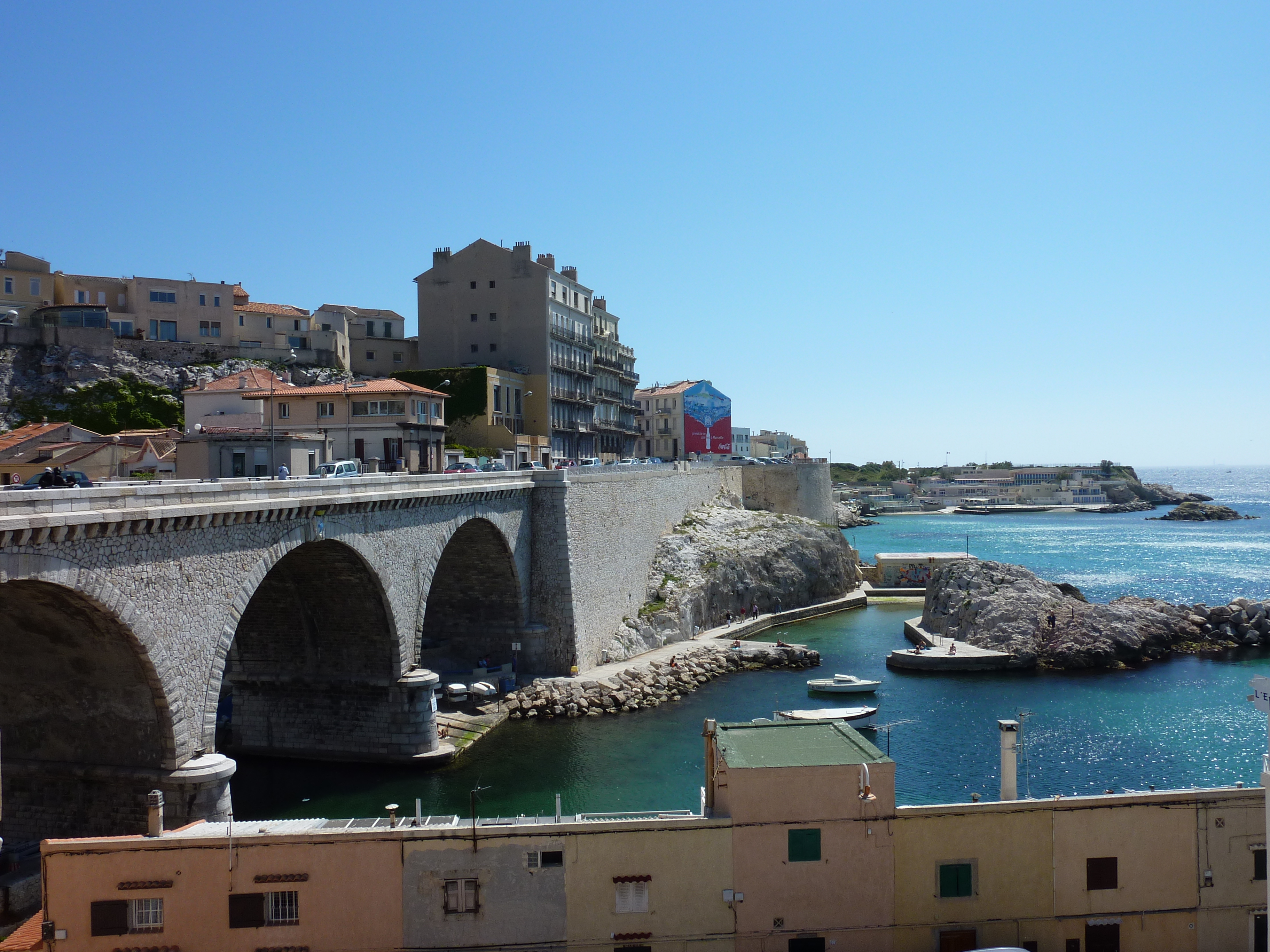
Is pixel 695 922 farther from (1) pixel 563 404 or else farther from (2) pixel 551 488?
(1) pixel 563 404

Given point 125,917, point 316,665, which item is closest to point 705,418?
point 316,665

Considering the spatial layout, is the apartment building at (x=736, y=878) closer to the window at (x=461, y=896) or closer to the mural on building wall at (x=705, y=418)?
the window at (x=461, y=896)

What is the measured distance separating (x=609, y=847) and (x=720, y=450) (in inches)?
3332

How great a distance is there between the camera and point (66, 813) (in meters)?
22.6

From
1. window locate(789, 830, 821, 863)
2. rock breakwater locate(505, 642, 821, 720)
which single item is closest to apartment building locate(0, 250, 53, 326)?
rock breakwater locate(505, 642, 821, 720)

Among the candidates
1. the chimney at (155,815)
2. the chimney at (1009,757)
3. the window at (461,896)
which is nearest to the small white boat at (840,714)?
the chimney at (1009,757)

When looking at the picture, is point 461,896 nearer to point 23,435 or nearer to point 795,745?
point 795,745

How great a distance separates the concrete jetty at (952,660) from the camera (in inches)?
Result: 1956

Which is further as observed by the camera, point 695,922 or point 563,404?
point 563,404

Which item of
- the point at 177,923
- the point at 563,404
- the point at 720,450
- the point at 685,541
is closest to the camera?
the point at 177,923

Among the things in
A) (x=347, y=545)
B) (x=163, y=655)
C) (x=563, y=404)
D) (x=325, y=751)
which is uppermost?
(x=563, y=404)

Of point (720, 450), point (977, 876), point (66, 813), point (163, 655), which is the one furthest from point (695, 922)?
point (720, 450)

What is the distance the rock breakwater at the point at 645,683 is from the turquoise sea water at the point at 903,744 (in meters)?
0.85

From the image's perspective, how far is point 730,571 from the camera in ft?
199
